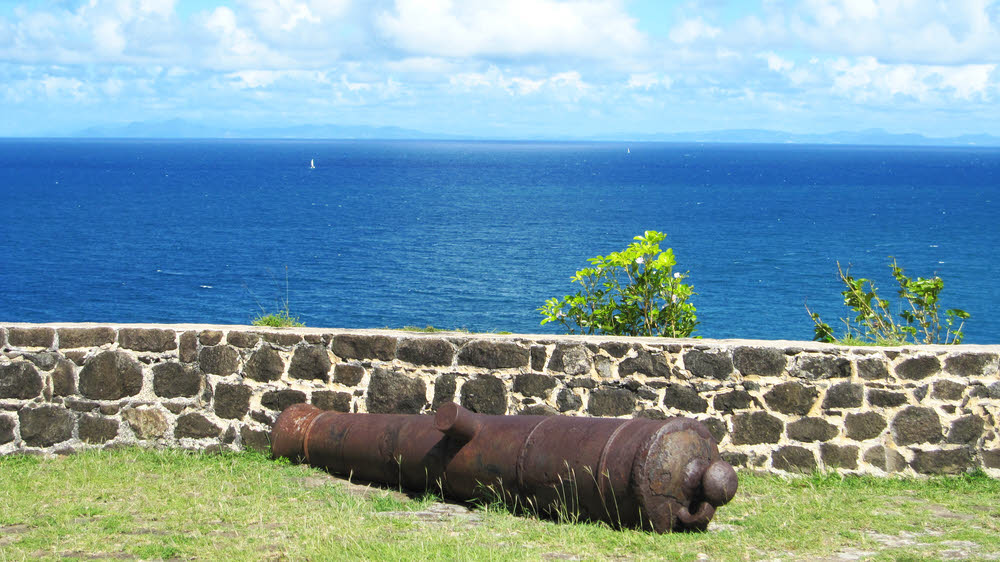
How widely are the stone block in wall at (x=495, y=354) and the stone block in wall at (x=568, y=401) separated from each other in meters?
0.36

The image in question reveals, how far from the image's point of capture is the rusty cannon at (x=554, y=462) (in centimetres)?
540

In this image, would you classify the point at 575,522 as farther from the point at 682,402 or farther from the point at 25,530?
the point at 25,530

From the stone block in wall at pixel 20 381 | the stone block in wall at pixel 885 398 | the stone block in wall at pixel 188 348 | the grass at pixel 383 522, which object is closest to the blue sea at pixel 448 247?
the stone block in wall at pixel 885 398

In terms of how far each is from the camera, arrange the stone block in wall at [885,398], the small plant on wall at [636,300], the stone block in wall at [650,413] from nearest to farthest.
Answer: the stone block in wall at [885,398]
the stone block in wall at [650,413]
the small plant on wall at [636,300]

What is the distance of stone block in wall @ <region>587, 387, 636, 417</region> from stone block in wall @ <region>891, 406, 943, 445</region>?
1.89 m

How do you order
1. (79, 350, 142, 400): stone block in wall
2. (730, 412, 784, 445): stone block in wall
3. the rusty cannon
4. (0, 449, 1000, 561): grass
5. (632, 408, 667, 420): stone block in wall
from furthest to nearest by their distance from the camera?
(79, 350, 142, 400): stone block in wall < (632, 408, 667, 420): stone block in wall < (730, 412, 784, 445): stone block in wall < the rusty cannon < (0, 449, 1000, 561): grass

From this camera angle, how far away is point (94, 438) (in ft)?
25.5

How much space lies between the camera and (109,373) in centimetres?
772

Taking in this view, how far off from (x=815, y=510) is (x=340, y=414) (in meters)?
3.42

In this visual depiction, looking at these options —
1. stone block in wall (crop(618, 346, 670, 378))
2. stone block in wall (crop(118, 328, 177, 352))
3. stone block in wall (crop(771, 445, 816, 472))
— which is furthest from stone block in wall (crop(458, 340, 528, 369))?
stone block in wall (crop(118, 328, 177, 352))

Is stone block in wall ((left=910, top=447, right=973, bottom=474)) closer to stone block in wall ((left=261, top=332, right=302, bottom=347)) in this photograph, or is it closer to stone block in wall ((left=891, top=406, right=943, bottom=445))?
stone block in wall ((left=891, top=406, right=943, bottom=445))

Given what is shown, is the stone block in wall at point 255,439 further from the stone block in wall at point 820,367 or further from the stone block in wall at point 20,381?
the stone block in wall at point 820,367

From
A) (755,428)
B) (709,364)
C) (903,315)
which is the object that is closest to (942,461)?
(755,428)

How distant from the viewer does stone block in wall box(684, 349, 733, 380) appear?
712 cm
